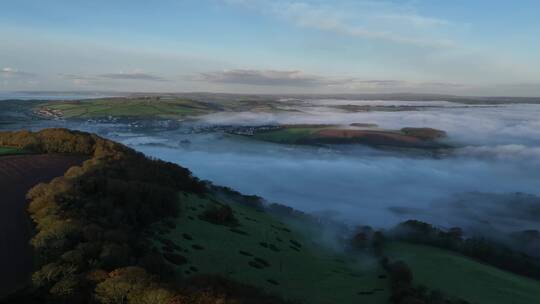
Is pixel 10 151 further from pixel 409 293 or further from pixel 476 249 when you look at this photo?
pixel 476 249

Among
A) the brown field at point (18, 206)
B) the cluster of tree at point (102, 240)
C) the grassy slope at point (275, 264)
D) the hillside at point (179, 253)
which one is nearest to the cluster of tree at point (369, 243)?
the hillside at point (179, 253)

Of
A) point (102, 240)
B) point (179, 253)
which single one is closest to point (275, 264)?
point (179, 253)

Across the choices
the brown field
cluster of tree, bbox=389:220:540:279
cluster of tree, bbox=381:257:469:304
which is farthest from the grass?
cluster of tree, bbox=389:220:540:279

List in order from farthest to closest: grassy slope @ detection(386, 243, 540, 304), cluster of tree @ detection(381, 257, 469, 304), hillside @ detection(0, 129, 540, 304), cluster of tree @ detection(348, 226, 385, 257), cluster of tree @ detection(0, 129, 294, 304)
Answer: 1. cluster of tree @ detection(348, 226, 385, 257)
2. grassy slope @ detection(386, 243, 540, 304)
3. cluster of tree @ detection(381, 257, 469, 304)
4. hillside @ detection(0, 129, 540, 304)
5. cluster of tree @ detection(0, 129, 294, 304)

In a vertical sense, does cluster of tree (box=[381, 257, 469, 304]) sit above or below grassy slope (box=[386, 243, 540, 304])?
above

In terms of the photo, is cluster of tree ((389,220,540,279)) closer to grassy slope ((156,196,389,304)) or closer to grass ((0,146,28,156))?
grassy slope ((156,196,389,304))

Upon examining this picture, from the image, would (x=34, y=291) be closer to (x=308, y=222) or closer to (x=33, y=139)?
(x=33, y=139)
